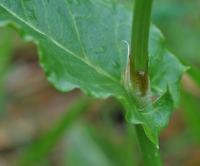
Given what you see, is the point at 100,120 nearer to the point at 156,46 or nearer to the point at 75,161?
the point at 75,161

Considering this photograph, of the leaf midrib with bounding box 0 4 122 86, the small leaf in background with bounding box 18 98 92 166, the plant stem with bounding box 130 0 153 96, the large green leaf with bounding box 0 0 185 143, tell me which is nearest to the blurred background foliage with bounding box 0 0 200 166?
the small leaf in background with bounding box 18 98 92 166

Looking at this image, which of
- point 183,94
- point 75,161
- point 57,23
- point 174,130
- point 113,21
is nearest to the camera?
point 57,23

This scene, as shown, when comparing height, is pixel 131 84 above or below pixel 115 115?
above

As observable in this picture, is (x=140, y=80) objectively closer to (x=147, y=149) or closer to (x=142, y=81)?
(x=142, y=81)

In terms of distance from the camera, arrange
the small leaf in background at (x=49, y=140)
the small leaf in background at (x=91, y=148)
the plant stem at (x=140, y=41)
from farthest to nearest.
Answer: the small leaf in background at (x=91, y=148) → the small leaf in background at (x=49, y=140) → the plant stem at (x=140, y=41)

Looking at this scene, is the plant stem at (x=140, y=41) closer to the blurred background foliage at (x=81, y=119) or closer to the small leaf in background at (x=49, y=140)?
the blurred background foliage at (x=81, y=119)

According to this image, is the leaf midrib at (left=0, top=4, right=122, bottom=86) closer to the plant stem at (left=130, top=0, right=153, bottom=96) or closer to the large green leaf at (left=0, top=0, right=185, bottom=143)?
the large green leaf at (left=0, top=0, right=185, bottom=143)

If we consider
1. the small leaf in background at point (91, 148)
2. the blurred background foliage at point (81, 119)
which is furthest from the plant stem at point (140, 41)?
the small leaf in background at point (91, 148)

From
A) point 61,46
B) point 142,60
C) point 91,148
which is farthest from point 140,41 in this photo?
point 91,148

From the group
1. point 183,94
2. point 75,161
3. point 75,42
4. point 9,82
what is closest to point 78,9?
point 75,42
